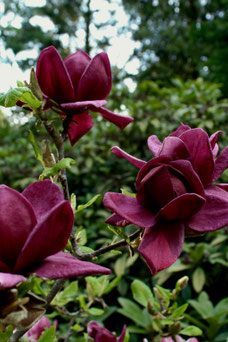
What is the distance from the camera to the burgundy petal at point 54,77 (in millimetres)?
584

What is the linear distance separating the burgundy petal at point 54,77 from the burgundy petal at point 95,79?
0.07 ft

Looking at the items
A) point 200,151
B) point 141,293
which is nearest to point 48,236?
point 200,151

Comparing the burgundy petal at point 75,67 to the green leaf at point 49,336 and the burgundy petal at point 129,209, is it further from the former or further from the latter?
the green leaf at point 49,336

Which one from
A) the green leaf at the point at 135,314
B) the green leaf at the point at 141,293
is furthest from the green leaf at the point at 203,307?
the green leaf at the point at 141,293

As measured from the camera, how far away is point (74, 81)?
632 millimetres

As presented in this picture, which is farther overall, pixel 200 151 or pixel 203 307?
pixel 203 307

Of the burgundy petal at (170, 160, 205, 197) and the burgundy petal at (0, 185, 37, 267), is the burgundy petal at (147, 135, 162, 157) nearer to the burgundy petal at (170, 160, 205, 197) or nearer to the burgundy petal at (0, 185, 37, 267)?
the burgundy petal at (170, 160, 205, 197)

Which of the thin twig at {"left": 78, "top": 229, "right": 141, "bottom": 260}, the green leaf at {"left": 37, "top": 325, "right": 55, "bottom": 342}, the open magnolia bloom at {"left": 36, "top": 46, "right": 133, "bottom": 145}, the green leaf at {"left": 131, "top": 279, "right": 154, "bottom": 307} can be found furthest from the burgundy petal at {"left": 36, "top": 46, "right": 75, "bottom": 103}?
the green leaf at {"left": 131, "top": 279, "right": 154, "bottom": 307}

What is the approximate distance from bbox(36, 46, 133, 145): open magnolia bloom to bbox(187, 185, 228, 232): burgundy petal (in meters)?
0.24

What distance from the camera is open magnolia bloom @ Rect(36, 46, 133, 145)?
586mm

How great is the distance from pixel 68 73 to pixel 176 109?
178cm

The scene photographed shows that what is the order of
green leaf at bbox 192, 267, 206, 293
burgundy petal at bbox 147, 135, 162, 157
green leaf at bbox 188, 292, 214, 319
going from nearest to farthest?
1. burgundy petal at bbox 147, 135, 162, 157
2. green leaf at bbox 188, 292, 214, 319
3. green leaf at bbox 192, 267, 206, 293

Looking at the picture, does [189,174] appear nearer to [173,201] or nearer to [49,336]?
[173,201]

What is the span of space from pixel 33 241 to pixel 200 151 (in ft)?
0.83
